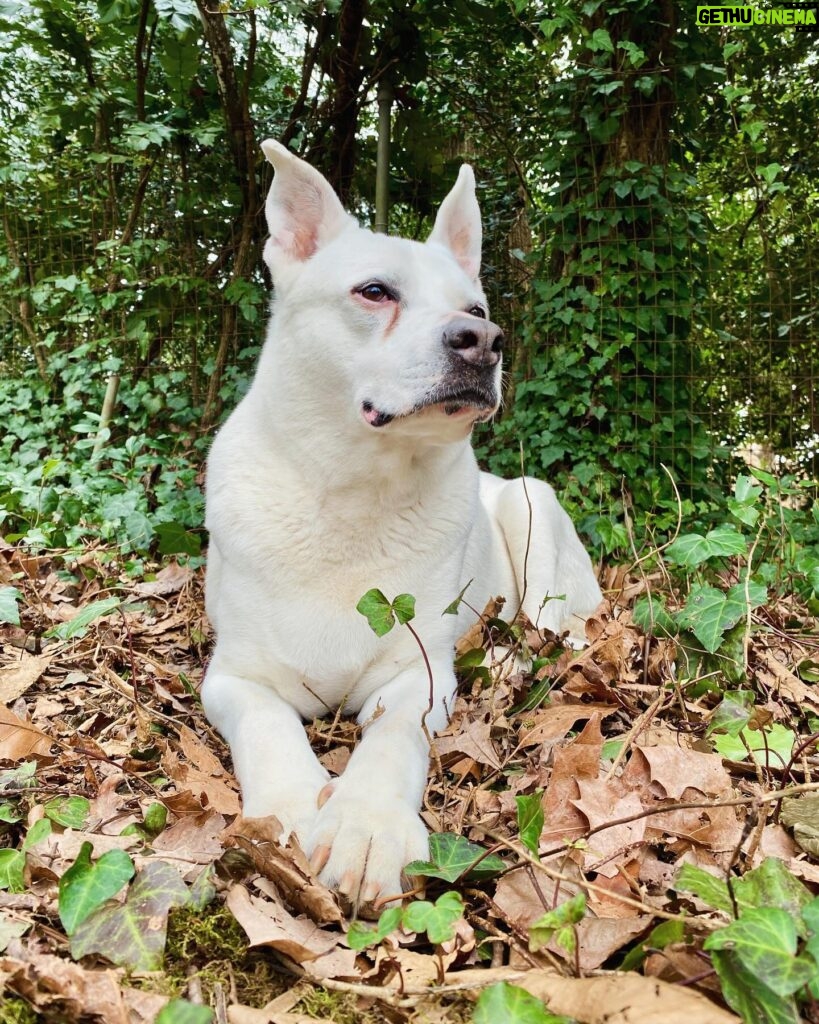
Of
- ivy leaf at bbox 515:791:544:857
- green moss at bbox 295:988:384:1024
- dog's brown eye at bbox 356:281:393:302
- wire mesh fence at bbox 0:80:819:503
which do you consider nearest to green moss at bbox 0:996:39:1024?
green moss at bbox 295:988:384:1024

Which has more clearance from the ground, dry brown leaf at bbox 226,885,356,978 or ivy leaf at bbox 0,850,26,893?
dry brown leaf at bbox 226,885,356,978

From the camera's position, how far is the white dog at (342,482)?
222 cm

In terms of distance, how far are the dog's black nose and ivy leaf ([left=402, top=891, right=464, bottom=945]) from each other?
4.63 feet

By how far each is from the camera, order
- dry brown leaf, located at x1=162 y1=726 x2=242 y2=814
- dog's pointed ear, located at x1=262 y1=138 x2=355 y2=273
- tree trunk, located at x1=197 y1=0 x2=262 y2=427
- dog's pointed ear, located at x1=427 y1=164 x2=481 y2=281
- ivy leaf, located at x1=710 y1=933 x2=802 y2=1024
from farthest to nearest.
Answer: tree trunk, located at x1=197 y1=0 x2=262 y2=427, dog's pointed ear, located at x1=427 y1=164 x2=481 y2=281, dog's pointed ear, located at x1=262 y1=138 x2=355 y2=273, dry brown leaf, located at x1=162 y1=726 x2=242 y2=814, ivy leaf, located at x1=710 y1=933 x2=802 y2=1024

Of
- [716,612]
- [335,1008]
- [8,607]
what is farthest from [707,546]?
[8,607]

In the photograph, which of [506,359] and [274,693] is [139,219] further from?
[274,693]

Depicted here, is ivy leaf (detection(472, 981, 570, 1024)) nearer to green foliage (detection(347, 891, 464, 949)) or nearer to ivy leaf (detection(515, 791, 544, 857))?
green foliage (detection(347, 891, 464, 949))

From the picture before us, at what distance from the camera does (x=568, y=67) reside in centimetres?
564

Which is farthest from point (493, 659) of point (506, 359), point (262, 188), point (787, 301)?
point (262, 188)

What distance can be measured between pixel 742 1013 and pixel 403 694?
1.33m

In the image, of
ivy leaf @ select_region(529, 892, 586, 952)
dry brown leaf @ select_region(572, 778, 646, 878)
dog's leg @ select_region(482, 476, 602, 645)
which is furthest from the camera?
dog's leg @ select_region(482, 476, 602, 645)

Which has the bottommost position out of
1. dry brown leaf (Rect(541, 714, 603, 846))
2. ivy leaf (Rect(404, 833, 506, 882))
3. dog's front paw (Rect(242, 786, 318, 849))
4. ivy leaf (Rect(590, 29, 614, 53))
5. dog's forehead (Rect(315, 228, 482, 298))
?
dog's front paw (Rect(242, 786, 318, 849))

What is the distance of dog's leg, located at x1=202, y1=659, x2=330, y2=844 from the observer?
5.71ft

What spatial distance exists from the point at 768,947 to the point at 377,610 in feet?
3.71
